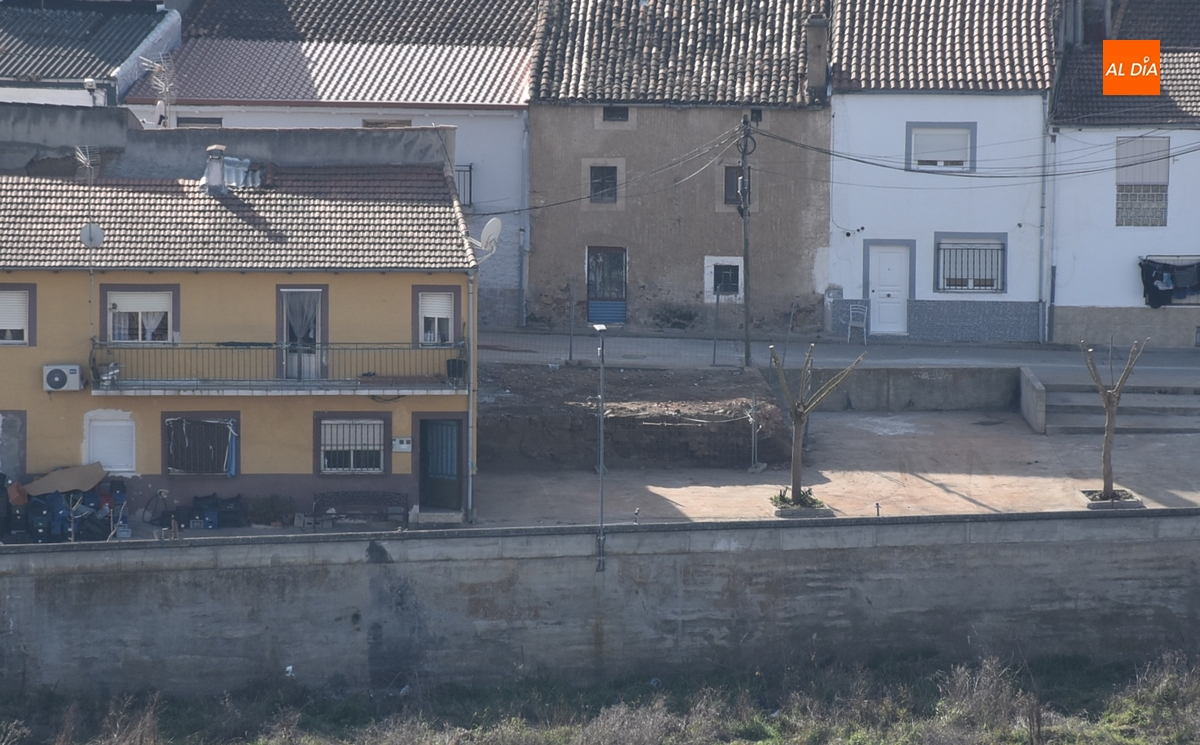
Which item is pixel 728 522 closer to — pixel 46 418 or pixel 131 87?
pixel 46 418

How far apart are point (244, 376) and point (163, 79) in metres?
12.7

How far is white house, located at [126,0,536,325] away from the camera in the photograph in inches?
1446

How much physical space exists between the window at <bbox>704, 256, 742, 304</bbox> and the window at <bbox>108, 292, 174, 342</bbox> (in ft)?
45.5

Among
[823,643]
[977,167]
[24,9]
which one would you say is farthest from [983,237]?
[24,9]

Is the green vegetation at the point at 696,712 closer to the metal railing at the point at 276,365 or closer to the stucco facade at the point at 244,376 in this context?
the stucco facade at the point at 244,376

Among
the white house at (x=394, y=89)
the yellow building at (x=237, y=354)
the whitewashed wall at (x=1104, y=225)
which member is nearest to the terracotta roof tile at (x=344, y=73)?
the white house at (x=394, y=89)

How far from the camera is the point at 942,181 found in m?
36.3

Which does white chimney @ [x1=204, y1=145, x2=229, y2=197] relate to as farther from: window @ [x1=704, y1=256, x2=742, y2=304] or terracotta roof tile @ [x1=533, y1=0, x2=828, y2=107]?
window @ [x1=704, y1=256, x2=742, y2=304]

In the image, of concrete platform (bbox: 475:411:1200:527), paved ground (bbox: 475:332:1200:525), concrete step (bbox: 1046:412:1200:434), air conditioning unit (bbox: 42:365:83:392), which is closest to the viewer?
air conditioning unit (bbox: 42:365:83:392)

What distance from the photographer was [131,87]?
3688 cm

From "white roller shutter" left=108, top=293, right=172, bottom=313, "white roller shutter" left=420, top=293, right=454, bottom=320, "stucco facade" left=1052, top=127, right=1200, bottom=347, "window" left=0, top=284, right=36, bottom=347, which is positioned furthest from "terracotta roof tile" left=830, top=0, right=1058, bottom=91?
"window" left=0, top=284, right=36, bottom=347

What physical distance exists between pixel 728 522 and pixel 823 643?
8.21 feet

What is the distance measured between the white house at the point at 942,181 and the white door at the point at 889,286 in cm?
2

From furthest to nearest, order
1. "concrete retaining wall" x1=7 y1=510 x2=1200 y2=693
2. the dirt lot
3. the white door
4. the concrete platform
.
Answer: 1. the white door
2. the dirt lot
3. the concrete platform
4. "concrete retaining wall" x1=7 y1=510 x2=1200 y2=693
